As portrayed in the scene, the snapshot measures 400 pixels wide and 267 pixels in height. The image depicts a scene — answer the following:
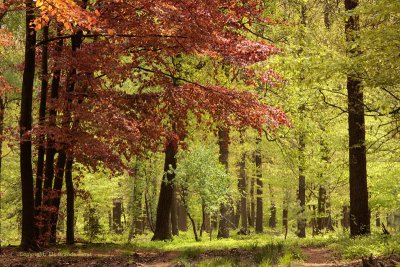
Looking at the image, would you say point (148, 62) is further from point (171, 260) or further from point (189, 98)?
point (171, 260)

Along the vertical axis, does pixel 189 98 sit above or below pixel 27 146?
above

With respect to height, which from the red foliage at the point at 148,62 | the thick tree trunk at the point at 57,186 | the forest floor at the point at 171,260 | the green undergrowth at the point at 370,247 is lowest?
the forest floor at the point at 171,260

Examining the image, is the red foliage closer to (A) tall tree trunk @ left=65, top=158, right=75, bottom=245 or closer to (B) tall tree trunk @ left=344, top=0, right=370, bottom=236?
(A) tall tree trunk @ left=65, top=158, right=75, bottom=245

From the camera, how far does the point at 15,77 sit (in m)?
18.5

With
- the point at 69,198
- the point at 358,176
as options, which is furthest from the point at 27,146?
the point at 358,176

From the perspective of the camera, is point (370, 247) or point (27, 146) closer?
point (370, 247)

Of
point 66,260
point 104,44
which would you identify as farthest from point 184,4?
point 66,260

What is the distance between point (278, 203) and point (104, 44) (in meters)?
29.5

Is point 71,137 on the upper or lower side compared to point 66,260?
upper

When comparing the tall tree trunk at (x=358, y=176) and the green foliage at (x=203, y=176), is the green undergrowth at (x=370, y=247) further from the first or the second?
the green foliage at (x=203, y=176)

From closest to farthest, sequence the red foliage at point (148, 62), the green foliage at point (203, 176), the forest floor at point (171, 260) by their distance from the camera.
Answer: the forest floor at point (171, 260), the red foliage at point (148, 62), the green foliage at point (203, 176)

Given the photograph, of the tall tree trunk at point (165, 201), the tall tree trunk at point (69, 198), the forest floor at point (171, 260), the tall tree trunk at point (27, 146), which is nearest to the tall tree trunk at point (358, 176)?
the forest floor at point (171, 260)

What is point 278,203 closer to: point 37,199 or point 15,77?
point 15,77

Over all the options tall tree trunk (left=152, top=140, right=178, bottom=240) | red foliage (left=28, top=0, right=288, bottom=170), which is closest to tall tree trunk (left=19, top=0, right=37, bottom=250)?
red foliage (left=28, top=0, right=288, bottom=170)
